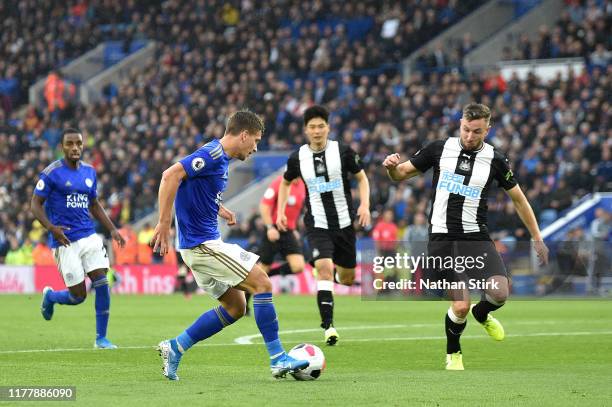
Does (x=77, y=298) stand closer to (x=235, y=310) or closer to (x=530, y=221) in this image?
(x=235, y=310)

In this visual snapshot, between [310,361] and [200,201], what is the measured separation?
144 centimetres

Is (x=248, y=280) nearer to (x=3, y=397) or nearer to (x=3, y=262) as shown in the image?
(x=3, y=397)

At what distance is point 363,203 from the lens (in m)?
12.9

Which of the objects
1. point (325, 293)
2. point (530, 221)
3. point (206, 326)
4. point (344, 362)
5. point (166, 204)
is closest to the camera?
point (166, 204)

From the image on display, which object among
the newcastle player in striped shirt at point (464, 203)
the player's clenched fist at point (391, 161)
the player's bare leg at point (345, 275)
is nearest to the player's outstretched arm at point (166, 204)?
the player's clenched fist at point (391, 161)

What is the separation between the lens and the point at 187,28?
3984cm

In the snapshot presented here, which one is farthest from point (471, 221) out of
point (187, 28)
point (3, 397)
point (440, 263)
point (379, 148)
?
point (187, 28)

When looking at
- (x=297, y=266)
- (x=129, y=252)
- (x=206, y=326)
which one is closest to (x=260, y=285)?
(x=206, y=326)

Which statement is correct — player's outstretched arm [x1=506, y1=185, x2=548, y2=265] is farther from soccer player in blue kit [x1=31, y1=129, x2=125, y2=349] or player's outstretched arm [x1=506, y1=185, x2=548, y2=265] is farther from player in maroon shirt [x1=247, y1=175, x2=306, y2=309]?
player in maroon shirt [x1=247, y1=175, x2=306, y2=309]

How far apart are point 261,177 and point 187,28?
9160 millimetres

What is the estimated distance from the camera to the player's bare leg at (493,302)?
9992 mm

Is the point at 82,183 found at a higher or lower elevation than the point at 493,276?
higher

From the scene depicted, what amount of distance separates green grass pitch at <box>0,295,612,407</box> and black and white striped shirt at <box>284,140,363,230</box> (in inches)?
53.3

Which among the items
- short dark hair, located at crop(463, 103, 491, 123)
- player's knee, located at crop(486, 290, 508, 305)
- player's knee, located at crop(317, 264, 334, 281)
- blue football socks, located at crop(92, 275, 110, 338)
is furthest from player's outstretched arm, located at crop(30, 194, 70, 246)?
short dark hair, located at crop(463, 103, 491, 123)
